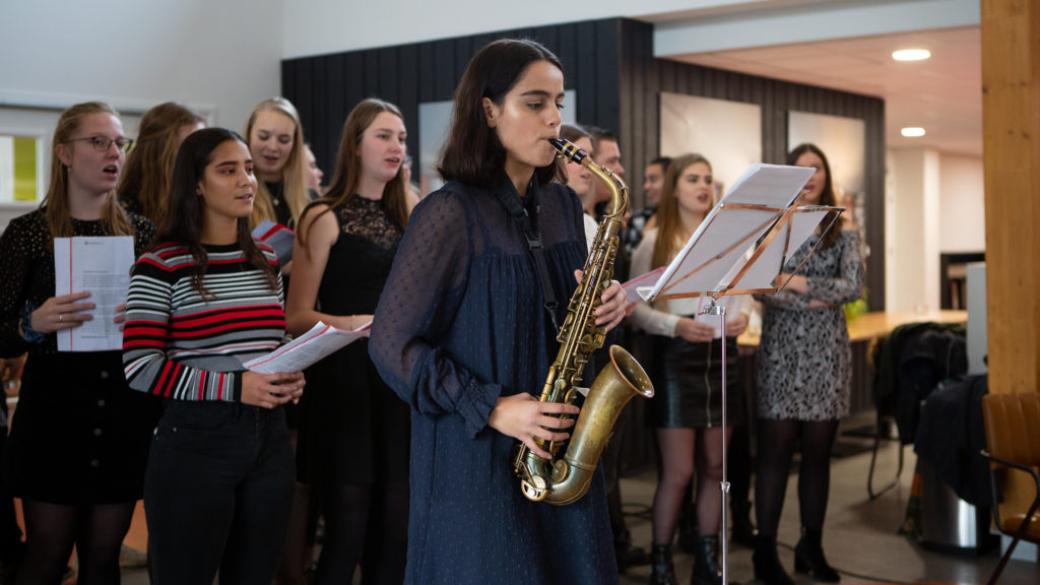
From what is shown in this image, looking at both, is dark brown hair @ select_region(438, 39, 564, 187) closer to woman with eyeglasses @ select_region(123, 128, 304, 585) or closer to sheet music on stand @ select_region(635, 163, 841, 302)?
sheet music on stand @ select_region(635, 163, 841, 302)

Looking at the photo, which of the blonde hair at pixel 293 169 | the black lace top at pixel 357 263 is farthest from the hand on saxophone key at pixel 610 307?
the blonde hair at pixel 293 169

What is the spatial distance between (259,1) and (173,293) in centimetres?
572

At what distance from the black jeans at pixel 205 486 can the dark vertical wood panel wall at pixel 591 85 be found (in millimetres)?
4208

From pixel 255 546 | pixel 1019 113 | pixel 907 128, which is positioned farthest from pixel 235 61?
pixel 907 128

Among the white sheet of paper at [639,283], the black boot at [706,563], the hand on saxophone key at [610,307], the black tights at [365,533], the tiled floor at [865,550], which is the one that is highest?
the white sheet of paper at [639,283]

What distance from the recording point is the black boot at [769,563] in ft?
15.1

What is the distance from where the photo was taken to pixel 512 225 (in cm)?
229

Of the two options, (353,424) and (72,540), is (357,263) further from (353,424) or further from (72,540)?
(72,540)

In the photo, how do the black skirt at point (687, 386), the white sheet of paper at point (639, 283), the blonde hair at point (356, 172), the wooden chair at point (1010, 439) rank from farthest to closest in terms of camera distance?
the black skirt at point (687, 386) < the wooden chair at point (1010, 439) < the blonde hair at point (356, 172) < the white sheet of paper at point (639, 283)

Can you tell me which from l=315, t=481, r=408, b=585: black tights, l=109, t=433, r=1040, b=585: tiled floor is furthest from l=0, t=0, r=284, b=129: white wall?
l=315, t=481, r=408, b=585: black tights

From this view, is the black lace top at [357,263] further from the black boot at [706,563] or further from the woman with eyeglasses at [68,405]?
the black boot at [706,563]

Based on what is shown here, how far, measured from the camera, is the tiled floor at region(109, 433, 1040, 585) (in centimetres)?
488

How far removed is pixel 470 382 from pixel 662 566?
2.52 m

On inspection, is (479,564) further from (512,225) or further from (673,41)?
(673,41)
